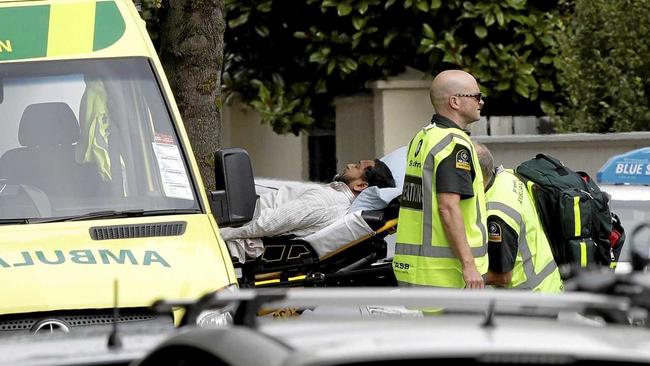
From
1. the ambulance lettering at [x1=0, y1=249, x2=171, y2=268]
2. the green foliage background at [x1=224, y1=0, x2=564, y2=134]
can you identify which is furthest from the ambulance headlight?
the green foliage background at [x1=224, y1=0, x2=564, y2=134]

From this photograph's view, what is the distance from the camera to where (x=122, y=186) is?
22.9 ft

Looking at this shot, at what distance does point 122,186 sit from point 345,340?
4.34 m

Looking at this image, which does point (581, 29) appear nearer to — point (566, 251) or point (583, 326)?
point (566, 251)

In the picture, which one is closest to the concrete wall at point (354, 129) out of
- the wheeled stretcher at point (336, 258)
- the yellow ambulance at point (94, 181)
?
the wheeled stretcher at point (336, 258)

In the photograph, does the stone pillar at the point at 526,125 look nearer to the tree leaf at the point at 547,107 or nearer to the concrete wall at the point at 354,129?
the tree leaf at the point at 547,107

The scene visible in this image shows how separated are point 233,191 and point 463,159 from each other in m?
1.05

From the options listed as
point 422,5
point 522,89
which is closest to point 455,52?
point 422,5

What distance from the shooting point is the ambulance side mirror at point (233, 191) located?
7.04m

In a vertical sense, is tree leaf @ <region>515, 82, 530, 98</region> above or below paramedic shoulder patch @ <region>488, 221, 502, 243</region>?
above

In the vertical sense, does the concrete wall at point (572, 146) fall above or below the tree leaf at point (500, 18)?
below

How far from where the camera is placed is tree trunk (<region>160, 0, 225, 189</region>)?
1011cm

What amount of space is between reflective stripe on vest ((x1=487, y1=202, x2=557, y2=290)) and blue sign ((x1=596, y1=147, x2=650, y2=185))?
224cm

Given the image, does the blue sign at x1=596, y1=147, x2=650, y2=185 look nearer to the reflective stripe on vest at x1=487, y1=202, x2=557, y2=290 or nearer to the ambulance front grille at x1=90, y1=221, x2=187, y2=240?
the reflective stripe on vest at x1=487, y1=202, x2=557, y2=290

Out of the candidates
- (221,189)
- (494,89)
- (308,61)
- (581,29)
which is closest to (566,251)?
(221,189)
